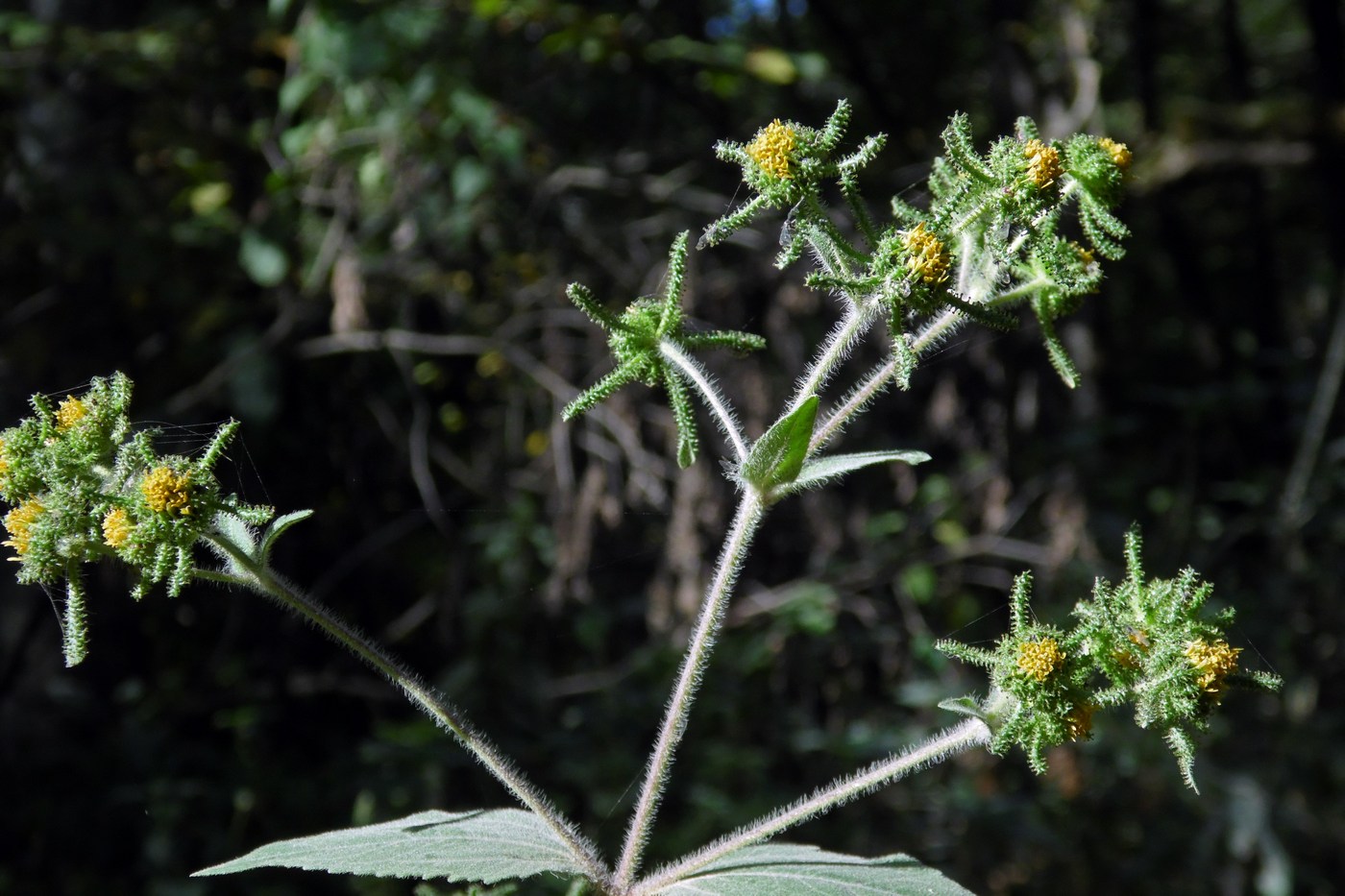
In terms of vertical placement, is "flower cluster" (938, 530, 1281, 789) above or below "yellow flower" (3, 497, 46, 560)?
below

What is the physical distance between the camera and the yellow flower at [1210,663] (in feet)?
6.13

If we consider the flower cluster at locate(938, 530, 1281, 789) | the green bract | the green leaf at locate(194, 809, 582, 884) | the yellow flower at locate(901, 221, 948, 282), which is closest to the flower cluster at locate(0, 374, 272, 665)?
the green leaf at locate(194, 809, 582, 884)

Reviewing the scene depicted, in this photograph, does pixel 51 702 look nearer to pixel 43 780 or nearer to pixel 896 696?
pixel 43 780

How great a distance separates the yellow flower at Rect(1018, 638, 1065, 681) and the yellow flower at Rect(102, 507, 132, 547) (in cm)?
142

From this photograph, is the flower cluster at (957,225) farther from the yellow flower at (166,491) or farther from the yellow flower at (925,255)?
the yellow flower at (166,491)

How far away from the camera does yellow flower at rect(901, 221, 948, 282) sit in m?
1.89

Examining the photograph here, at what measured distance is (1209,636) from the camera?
1.92 metres

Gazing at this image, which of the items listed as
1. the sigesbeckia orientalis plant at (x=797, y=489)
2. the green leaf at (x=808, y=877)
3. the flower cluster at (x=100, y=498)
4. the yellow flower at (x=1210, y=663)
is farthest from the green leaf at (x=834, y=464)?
the flower cluster at (x=100, y=498)

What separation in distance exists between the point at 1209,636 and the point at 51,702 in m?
4.17

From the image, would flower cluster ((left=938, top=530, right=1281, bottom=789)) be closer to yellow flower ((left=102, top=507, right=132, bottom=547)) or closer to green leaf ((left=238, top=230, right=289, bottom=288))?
yellow flower ((left=102, top=507, right=132, bottom=547))

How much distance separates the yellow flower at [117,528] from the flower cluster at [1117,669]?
1.30 m

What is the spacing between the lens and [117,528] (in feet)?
6.05

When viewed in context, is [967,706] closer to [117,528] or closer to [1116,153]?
[1116,153]

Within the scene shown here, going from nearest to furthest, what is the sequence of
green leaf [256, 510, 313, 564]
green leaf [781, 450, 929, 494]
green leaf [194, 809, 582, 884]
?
1. green leaf [194, 809, 582, 884]
2. green leaf [256, 510, 313, 564]
3. green leaf [781, 450, 929, 494]
